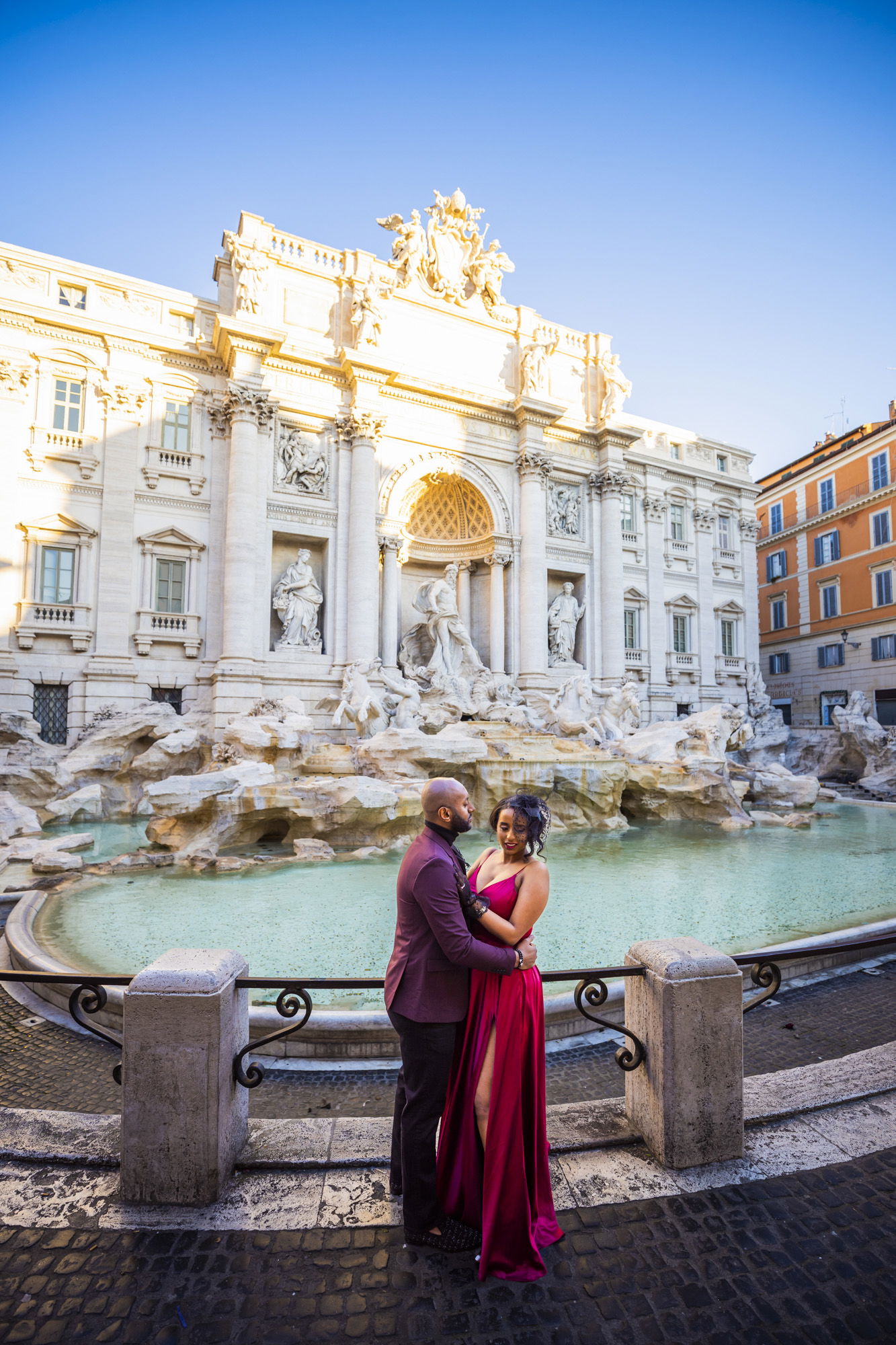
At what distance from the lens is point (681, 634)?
80.0 feet

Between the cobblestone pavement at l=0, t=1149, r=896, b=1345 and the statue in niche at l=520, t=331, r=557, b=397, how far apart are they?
2063 cm

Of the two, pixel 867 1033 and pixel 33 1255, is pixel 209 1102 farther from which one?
pixel 867 1033

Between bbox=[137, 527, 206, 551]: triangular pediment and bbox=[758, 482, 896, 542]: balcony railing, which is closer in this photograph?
bbox=[137, 527, 206, 551]: triangular pediment


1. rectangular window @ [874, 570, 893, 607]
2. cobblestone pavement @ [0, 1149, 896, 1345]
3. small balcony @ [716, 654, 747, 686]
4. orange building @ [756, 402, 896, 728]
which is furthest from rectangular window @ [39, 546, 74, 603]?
rectangular window @ [874, 570, 893, 607]

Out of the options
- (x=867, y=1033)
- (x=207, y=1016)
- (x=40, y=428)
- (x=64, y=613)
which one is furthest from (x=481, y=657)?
(x=207, y=1016)

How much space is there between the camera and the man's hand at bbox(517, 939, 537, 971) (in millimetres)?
2148

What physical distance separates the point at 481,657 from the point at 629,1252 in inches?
745

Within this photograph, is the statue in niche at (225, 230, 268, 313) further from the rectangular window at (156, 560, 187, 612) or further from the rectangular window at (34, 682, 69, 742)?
the rectangular window at (34, 682, 69, 742)

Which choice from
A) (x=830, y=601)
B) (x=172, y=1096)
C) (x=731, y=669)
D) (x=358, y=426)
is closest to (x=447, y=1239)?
(x=172, y=1096)

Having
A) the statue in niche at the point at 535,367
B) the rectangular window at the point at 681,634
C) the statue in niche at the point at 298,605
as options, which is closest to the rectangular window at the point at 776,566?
the rectangular window at the point at 681,634

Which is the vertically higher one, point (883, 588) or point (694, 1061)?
point (883, 588)

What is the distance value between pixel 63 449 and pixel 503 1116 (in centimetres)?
1791

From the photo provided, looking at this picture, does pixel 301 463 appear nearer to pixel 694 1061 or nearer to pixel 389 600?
pixel 389 600

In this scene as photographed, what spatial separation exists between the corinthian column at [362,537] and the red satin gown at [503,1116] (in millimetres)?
15391
